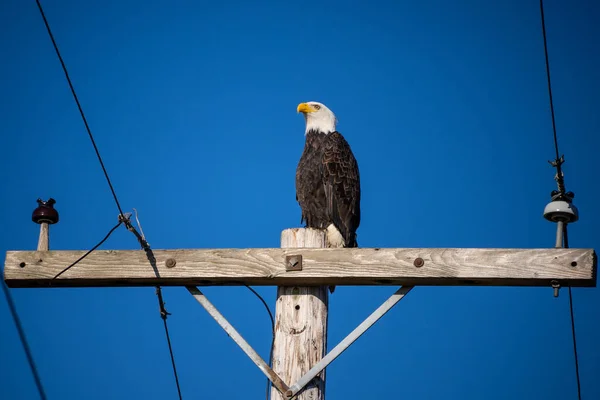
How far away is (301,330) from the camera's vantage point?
12.5 ft

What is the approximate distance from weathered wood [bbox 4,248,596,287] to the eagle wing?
87.6 inches

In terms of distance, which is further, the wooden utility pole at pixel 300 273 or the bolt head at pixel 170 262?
the bolt head at pixel 170 262

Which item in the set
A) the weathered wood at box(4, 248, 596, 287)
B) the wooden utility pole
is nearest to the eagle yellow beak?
the wooden utility pole

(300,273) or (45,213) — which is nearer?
(300,273)

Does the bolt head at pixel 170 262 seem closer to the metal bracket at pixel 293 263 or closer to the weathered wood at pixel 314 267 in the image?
the weathered wood at pixel 314 267

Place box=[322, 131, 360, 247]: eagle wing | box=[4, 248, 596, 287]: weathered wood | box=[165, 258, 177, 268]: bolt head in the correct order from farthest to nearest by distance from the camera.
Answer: box=[322, 131, 360, 247]: eagle wing < box=[165, 258, 177, 268]: bolt head < box=[4, 248, 596, 287]: weathered wood

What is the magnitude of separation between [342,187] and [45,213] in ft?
9.27

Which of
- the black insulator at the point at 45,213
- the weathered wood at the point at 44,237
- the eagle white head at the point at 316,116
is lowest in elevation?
the weathered wood at the point at 44,237

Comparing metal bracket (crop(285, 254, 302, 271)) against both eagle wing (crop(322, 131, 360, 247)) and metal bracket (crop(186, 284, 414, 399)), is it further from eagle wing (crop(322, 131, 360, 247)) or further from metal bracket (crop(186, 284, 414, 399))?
eagle wing (crop(322, 131, 360, 247))

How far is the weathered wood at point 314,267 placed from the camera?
367cm

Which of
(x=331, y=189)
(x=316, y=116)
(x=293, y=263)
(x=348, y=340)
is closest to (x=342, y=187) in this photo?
(x=331, y=189)

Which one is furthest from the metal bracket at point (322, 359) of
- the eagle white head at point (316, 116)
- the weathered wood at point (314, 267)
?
the eagle white head at point (316, 116)

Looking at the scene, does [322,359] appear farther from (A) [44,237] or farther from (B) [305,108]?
(B) [305,108]

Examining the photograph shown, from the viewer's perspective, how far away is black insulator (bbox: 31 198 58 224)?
4047 millimetres
